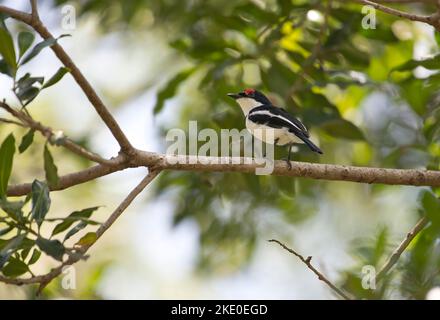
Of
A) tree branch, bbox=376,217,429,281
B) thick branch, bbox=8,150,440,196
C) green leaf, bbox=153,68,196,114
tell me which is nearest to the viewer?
thick branch, bbox=8,150,440,196

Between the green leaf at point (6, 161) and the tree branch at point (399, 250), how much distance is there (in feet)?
6.62

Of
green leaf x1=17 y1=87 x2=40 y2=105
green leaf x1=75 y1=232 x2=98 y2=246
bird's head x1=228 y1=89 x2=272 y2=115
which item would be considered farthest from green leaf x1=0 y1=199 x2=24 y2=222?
bird's head x1=228 y1=89 x2=272 y2=115

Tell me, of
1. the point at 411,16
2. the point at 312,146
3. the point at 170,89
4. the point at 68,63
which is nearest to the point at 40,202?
the point at 68,63

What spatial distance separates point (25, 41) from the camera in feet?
11.0

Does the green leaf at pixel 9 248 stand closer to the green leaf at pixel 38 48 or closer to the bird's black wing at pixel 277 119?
the green leaf at pixel 38 48

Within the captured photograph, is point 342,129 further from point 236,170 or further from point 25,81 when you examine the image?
point 25,81

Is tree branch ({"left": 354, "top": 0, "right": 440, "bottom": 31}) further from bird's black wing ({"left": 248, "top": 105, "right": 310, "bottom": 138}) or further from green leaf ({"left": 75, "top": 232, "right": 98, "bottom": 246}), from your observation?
green leaf ({"left": 75, "top": 232, "right": 98, "bottom": 246})

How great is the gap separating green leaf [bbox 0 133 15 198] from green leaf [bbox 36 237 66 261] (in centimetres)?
41

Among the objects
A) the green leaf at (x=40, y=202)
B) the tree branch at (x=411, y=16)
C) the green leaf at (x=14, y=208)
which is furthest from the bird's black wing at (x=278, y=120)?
the green leaf at (x=14, y=208)

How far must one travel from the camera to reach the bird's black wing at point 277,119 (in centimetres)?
452

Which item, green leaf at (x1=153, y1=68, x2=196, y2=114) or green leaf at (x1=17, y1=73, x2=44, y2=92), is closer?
green leaf at (x1=17, y1=73, x2=44, y2=92)

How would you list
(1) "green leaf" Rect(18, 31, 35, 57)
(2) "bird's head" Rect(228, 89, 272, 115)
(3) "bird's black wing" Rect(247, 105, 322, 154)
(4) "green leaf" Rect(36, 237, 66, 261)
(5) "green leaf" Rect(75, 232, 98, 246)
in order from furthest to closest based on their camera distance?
(2) "bird's head" Rect(228, 89, 272, 115) → (3) "bird's black wing" Rect(247, 105, 322, 154) → (1) "green leaf" Rect(18, 31, 35, 57) → (5) "green leaf" Rect(75, 232, 98, 246) → (4) "green leaf" Rect(36, 237, 66, 261)

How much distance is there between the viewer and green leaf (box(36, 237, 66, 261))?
115 inches
